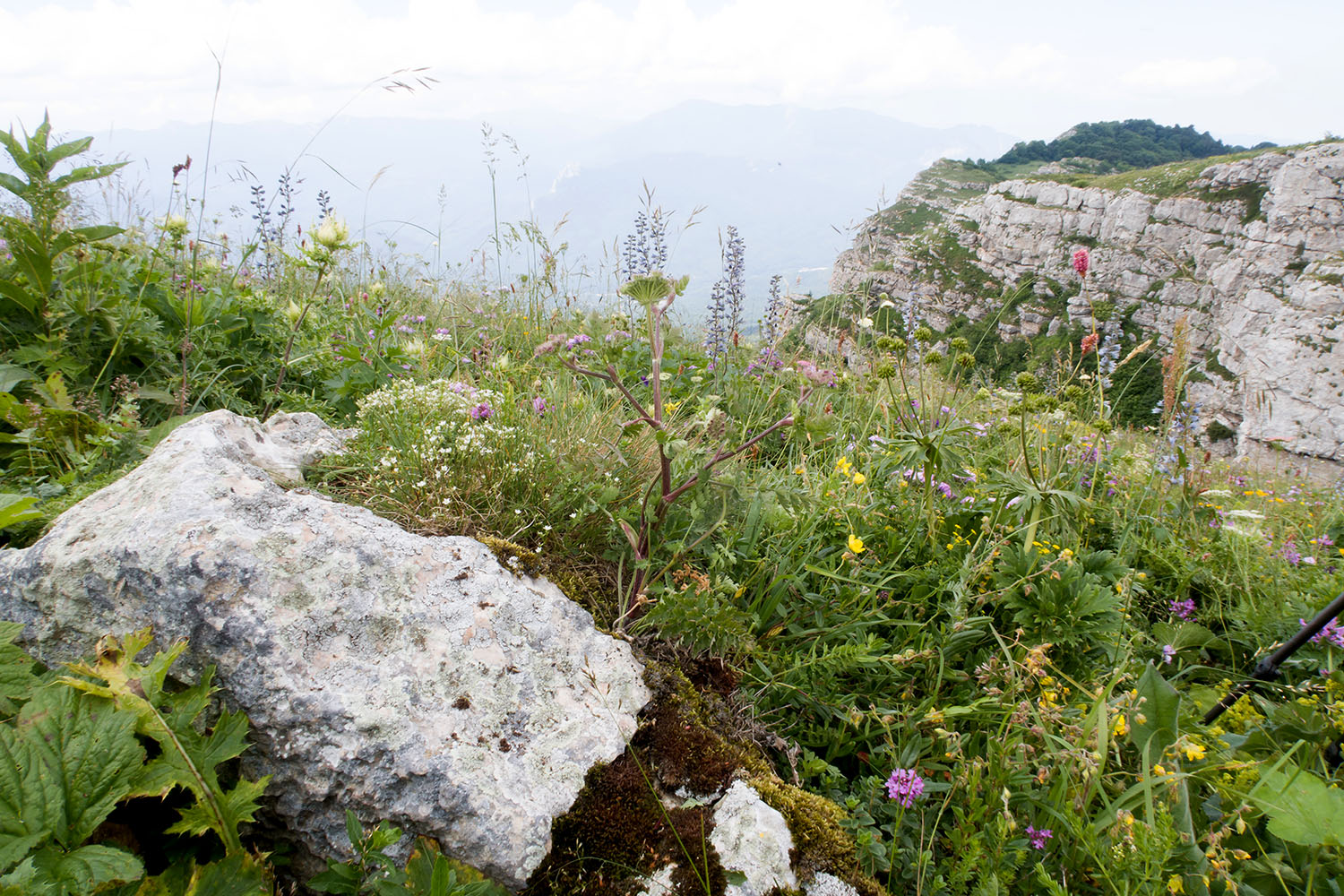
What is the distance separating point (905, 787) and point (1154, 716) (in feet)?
2.38

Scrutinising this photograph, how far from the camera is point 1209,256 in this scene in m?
53.8

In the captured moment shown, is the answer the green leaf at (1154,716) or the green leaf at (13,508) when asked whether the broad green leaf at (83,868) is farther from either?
the green leaf at (1154,716)

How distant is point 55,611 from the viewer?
1.55m

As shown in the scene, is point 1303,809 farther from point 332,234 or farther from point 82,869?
point 332,234

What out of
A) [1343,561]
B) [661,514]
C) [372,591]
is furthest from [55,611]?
[1343,561]

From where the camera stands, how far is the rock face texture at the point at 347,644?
1.37 metres

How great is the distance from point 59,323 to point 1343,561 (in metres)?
6.25

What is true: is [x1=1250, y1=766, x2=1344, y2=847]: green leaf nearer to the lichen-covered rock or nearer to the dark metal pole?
the dark metal pole

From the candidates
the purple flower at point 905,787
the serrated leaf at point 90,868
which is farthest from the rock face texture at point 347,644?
the purple flower at point 905,787

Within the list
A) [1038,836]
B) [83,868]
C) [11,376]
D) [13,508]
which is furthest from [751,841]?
[11,376]

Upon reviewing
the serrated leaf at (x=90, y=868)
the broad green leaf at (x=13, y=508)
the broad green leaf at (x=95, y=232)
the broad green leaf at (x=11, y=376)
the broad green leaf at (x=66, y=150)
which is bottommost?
the serrated leaf at (x=90, y=868)

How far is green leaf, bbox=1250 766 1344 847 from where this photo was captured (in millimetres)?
1396

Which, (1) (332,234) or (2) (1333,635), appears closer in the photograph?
(2) (1333,635)

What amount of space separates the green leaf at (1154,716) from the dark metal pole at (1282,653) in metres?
0.33
